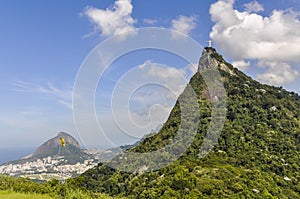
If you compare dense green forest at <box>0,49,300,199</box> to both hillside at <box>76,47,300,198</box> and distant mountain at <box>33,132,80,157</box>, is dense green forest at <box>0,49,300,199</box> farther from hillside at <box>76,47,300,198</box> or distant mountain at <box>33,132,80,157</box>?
distant mountain at <box>33,132,80,157</box>

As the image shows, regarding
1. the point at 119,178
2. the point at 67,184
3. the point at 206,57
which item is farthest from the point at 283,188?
the point at 206,57

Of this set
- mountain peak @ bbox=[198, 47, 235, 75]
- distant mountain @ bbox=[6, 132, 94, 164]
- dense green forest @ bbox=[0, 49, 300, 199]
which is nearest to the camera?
distant mountain @ bbox=[6, 132, 94, 164]

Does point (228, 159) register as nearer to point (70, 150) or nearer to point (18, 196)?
point (70, 150)

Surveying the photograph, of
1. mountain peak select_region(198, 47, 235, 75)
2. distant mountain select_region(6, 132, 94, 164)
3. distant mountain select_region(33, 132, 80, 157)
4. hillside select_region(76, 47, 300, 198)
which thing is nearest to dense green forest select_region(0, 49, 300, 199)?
hillside select_region(76, 47, 300, 198)

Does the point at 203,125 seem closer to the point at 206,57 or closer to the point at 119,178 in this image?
the point at 119,178

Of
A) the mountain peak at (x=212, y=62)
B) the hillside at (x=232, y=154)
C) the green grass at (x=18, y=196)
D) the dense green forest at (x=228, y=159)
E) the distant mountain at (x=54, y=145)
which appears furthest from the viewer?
the mountain peak at (x=212, y=62)

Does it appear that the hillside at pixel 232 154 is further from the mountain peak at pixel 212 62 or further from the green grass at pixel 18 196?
the green grass at pixel 18 196

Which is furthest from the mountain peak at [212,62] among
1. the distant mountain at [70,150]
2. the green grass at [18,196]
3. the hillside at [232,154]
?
the green grass at [18,196]

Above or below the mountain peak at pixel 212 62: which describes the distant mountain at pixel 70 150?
below
